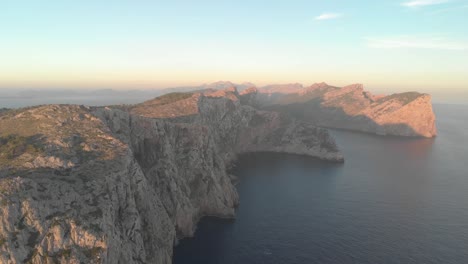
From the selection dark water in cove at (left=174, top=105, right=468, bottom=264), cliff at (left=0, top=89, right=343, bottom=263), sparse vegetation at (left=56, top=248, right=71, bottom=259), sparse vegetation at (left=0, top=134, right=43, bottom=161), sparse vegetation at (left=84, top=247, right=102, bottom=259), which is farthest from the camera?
dark water in cove at (left=174, top=105, right=468, bottom=264)

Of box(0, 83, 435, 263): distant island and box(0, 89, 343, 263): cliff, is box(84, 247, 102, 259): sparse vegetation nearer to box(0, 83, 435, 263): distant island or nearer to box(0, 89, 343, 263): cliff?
box(0, 89, 343, 263): cliff

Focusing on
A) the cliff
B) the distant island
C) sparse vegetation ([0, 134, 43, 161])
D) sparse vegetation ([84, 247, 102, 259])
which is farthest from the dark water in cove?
sparse vegetation ([0, 134, 43, 161])

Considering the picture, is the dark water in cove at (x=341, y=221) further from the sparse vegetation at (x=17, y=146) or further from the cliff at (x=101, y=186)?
the sparse vegetation at (x=17, y=146)

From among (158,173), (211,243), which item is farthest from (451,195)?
(158,173)

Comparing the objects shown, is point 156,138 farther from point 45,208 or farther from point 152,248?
point 45,208

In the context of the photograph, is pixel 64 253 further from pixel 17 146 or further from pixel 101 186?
pixel 17 146

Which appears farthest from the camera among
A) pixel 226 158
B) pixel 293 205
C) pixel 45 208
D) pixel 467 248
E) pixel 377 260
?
pixel 226 158
